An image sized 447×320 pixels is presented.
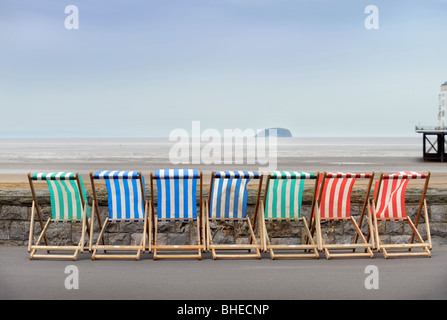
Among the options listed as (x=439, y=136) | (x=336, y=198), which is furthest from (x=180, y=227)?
(x=439, y=136)

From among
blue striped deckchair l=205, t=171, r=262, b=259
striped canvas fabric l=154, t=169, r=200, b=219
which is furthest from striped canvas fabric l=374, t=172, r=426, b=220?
striped canvas fabric l=154, t=169, r=200, b=219

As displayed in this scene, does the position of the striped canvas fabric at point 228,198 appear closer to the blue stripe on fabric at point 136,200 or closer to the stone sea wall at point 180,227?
the blue stripe on fabric at point 136,200

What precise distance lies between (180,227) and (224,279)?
249 cm

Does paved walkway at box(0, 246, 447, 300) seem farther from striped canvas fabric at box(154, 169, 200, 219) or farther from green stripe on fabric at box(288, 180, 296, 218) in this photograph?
green stripe on fabric at box(288, 180, 296, 218)

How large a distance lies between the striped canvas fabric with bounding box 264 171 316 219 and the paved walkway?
0.57m

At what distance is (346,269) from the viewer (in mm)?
5684

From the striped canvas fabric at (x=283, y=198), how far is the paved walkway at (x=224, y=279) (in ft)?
1.87

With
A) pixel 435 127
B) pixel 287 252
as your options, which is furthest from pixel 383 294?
pixel 435 127

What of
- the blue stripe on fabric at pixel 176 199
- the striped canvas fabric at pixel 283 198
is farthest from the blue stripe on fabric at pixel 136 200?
the striped canvas fabric at pixel 283 198

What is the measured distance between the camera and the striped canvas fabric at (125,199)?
21.0 ft
